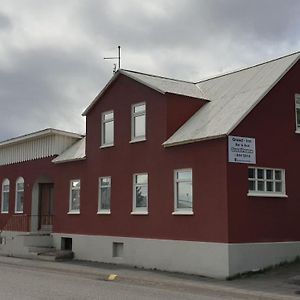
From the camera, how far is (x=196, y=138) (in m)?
18.2

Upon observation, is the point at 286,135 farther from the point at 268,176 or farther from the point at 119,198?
the point at 119,198

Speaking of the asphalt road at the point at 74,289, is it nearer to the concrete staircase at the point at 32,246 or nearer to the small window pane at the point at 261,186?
the small window pane at the point at 261,186

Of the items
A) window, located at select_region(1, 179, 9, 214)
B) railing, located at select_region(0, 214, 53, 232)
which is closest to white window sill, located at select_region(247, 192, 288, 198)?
railing, located at select_region(0, 214, 53, 232)

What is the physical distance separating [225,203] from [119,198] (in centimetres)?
602

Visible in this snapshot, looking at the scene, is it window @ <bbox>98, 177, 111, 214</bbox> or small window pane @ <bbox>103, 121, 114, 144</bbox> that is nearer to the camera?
window @ <bbox>98, 177, 111, 214</bbox>

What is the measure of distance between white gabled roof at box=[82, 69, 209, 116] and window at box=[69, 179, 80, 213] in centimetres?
379

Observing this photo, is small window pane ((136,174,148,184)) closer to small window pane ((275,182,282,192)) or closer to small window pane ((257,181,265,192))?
small window pane ((257,181,265,192))

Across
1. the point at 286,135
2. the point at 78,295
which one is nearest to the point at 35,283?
the point at 78,295

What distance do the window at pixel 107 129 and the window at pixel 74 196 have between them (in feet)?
8.72

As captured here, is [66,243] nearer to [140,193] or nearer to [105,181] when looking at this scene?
[105,181]

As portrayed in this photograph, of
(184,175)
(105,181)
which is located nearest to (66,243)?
(105,181)

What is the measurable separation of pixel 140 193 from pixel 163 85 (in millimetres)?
4188

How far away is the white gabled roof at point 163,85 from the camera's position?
67.9 ft

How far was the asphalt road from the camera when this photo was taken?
12.6 meters
